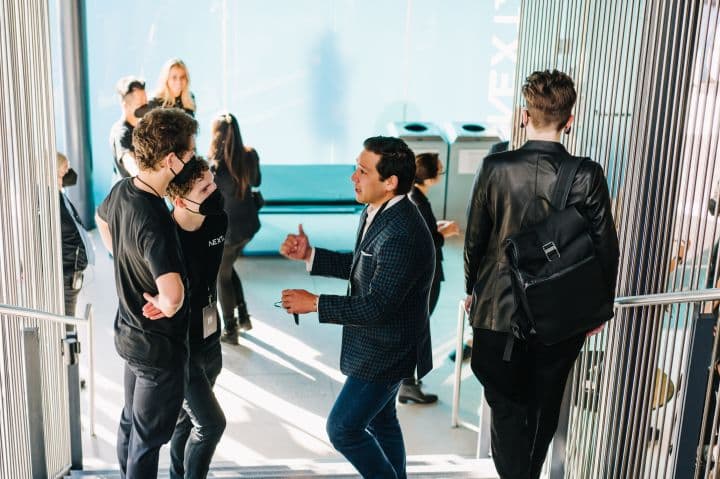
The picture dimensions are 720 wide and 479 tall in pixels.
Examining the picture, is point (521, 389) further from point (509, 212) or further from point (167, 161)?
point (167, 161)

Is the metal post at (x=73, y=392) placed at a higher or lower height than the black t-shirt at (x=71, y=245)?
lower

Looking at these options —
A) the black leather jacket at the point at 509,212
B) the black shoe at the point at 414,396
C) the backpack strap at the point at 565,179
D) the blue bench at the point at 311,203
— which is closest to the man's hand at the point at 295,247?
the black leather jacket at the point at 509,212

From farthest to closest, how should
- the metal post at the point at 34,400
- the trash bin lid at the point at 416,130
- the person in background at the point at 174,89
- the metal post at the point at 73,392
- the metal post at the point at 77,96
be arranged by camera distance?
1. the trash bin lid at the point at 416,130
2. the metal post at the point at 77,96
3. the person in background at the point at 174,89
4. the metal post at the point at 73,392
5. the metal post at the point at 34,400

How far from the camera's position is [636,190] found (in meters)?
3.46

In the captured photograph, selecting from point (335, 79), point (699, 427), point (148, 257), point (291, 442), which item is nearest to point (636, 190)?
point (699, 427)

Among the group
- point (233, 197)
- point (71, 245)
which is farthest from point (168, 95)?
point (71, 245)

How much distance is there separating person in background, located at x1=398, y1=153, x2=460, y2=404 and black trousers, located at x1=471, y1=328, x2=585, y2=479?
1.43 meters

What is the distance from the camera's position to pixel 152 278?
326cm

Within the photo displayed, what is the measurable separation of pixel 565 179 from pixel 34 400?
2.51m

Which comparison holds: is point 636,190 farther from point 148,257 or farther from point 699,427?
point 148,257

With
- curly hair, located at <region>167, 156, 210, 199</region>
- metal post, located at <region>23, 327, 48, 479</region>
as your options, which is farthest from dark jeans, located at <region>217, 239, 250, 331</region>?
curly hair, located at <region>167, 156, 210, 199</region>

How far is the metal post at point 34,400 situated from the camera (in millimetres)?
3795

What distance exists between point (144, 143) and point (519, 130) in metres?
2.21

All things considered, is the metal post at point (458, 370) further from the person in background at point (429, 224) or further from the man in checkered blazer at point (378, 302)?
the man in checkered blazer at point (378, 302)
